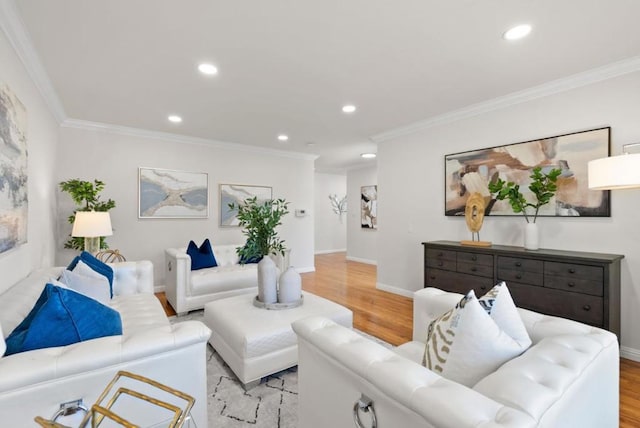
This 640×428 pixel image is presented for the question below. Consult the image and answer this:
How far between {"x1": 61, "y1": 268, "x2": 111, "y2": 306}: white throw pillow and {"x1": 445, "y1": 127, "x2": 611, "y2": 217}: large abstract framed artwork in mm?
3685

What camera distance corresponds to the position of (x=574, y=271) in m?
2.44

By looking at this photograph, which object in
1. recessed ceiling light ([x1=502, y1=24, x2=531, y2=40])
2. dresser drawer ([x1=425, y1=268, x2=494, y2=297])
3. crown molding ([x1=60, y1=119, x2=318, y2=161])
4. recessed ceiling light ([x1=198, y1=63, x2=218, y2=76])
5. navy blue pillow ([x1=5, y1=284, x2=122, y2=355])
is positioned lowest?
dresser drawer ([x1=425, y1=268, x2=494, y2=297])

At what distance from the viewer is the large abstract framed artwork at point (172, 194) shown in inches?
177

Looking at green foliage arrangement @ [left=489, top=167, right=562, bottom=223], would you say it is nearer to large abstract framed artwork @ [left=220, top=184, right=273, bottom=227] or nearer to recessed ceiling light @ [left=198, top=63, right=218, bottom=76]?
recessed ceiling light @ [left=198, top=63, right=218, bottom=76]

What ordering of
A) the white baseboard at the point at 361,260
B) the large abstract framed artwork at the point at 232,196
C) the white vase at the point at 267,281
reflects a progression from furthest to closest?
1. the white baseboard at the point at 361,260
2. the large abstract framed artwork at the point at 232,196
3. the white vase at the point at 267,281

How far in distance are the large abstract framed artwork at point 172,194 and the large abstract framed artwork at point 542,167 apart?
3.79m

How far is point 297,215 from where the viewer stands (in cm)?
606

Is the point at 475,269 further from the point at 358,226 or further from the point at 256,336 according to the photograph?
the point at 358,226

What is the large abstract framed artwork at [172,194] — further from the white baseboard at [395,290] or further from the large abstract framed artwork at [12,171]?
the white baseboard at [395,290]

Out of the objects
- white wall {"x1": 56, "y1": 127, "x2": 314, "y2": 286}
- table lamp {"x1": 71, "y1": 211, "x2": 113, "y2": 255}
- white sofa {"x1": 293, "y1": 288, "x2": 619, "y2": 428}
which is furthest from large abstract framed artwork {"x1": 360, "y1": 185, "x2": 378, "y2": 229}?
white sofa {"x1": 293, "y1": 288, "x2": 619, "y2": 428}

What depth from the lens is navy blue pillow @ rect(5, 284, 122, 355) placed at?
1216 mm

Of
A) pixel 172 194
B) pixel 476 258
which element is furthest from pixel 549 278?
pixel 172 194

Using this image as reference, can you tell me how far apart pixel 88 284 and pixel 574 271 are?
147 inches

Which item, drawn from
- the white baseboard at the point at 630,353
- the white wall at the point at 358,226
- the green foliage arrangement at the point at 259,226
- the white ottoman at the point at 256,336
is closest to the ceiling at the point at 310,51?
the green foliage arrangement at the point at 259,226
